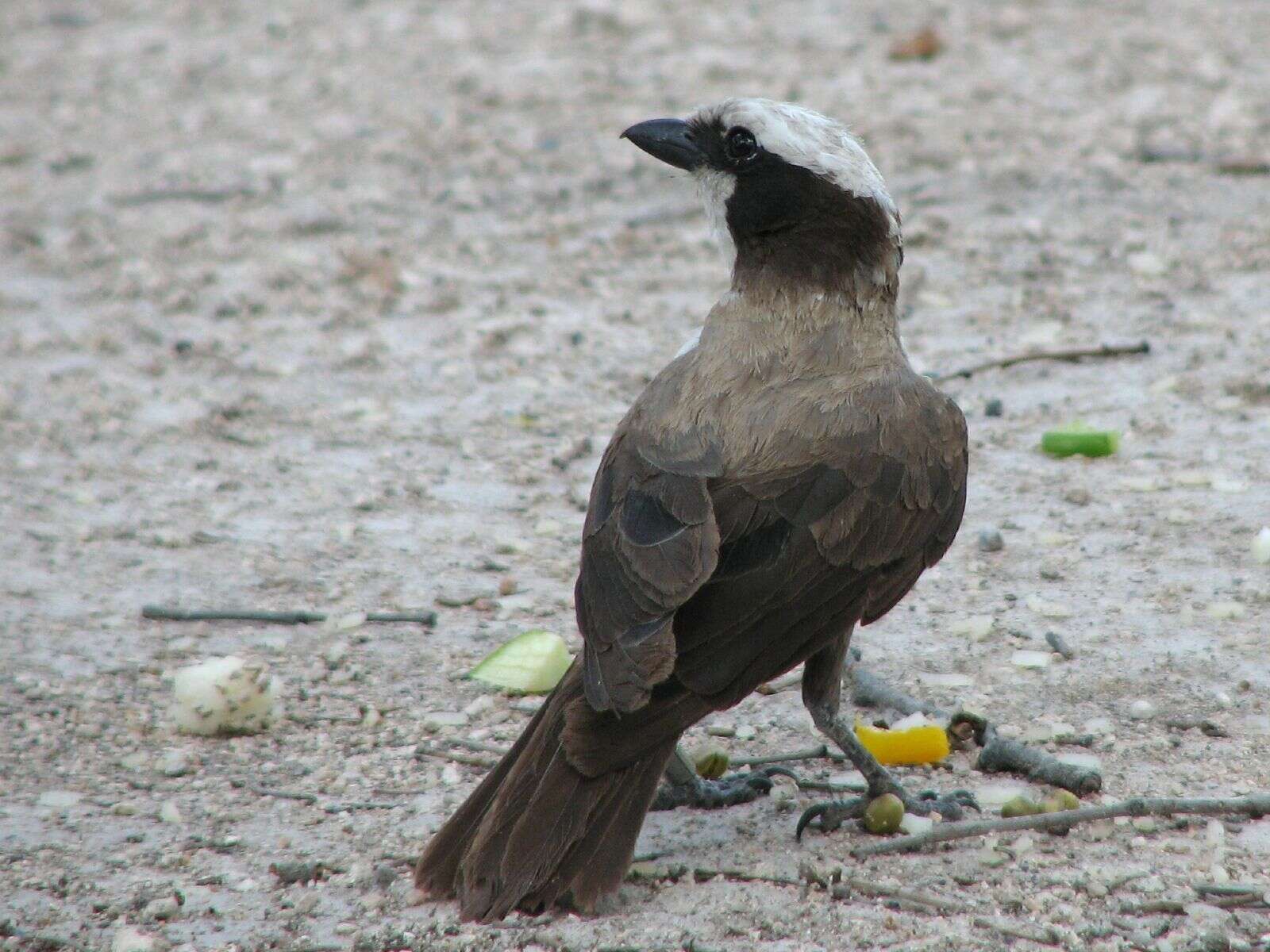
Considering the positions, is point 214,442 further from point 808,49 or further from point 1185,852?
point 808,49

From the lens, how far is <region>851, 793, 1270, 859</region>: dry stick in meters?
3.97

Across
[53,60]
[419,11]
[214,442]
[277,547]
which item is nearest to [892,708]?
[277,547]

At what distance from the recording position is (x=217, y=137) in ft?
34.3

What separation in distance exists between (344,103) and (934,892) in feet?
25.6

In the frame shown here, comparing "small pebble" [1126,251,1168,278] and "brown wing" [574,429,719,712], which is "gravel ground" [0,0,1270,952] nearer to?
"small pebble" [1126,251,1168,278]

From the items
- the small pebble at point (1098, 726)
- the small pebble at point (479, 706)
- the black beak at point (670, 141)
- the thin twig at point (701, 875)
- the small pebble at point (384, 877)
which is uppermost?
the black beak at point (670, 141)

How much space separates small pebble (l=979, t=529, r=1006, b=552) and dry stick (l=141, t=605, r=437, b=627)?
167cm

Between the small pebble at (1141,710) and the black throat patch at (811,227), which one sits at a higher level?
the black throat patch at (811,227)

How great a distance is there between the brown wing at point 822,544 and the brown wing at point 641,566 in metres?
0.06

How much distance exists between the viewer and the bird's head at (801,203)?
4.70 metres

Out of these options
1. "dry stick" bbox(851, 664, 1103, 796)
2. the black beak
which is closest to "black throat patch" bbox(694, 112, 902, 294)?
the black beak

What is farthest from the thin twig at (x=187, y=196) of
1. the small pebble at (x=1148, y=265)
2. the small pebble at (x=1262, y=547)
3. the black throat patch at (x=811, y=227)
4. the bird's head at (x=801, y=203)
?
the small pebble at (x=1262, y=547)

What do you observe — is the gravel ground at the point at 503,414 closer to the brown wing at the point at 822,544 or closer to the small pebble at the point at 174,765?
the small pebble at the point at 174,765

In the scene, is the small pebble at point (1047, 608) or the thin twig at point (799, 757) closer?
the thin twig at point (799, 757)
